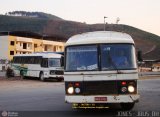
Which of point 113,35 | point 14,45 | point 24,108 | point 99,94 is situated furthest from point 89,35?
point 14,45

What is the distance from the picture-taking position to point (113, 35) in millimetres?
14820

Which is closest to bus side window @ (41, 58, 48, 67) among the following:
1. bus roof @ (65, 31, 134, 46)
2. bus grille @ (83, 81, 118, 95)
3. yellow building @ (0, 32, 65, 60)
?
bus roof @ (65, 31, 134, 46)

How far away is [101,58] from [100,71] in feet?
1.69

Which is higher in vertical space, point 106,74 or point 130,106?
point 106,74

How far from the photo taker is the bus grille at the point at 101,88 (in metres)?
13.2

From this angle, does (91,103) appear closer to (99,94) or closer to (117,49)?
(99,94)

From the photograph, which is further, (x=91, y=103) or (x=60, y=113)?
(x=60, y=113)

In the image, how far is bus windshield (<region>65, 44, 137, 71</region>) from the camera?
13.5 m

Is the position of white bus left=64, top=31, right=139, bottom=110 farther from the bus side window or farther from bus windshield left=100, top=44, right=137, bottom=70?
the bus side window

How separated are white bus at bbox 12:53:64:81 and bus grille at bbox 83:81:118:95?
2647 centimetres

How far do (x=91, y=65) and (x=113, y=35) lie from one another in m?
1.82

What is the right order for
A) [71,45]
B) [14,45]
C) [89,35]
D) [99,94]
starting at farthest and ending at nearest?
[14,45] < [89,35] < [71,45] < [99,94]

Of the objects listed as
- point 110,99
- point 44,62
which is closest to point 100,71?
point 110,99

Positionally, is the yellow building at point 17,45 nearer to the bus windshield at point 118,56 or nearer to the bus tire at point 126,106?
the bus tire at point 126,106
